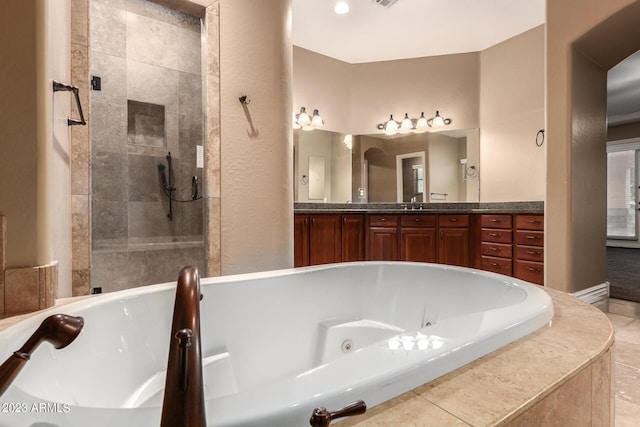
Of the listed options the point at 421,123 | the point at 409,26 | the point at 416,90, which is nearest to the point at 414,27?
the point at 409,26

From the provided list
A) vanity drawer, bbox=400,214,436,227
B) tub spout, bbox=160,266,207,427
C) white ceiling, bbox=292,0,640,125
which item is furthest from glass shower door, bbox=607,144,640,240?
tub spout, bbox=160,266,207,427

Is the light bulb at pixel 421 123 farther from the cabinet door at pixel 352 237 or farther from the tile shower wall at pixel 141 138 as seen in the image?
the tile shower wall at pixel 141 138

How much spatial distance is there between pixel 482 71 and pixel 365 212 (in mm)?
2228

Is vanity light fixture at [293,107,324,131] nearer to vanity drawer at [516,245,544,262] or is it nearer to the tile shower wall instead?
the tile shower wall

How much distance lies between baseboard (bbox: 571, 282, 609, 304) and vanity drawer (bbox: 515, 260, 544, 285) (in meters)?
0.29

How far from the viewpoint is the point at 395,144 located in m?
4.21

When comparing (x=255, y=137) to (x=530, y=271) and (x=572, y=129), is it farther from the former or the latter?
(x=530, y=271)

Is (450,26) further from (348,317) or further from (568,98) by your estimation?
(348,317)

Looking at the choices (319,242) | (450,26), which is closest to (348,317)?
(319,242)

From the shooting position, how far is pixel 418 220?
11.7 ft

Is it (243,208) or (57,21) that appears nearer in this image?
(57,21)

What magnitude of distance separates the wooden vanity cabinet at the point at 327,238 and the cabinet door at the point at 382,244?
0.37 feet

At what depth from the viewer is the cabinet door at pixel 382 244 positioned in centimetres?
366

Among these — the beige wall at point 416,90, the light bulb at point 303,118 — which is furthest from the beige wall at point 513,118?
the light bulb at point 303,118
